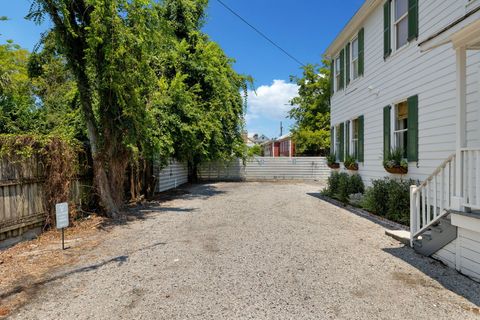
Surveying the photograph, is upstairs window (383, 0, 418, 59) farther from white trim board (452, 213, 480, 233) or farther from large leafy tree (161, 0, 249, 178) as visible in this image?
large leafy tree (161, 0, 249, 178)

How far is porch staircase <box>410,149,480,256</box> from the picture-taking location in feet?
13.8

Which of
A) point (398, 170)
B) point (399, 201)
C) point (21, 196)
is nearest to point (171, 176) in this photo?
point (21, 196)

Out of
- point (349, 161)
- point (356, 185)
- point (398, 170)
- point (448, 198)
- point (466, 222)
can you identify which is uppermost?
point (349, 161)

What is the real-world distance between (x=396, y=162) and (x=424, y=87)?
5.89 ft

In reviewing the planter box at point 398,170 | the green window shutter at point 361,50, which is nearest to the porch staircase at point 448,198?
the planter box at point 398,170

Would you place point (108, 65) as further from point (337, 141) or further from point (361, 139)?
point (337, 141)

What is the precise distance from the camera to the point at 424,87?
6.91 metres

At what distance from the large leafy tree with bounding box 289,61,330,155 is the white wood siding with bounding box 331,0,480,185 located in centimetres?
1694

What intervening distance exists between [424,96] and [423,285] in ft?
14.7

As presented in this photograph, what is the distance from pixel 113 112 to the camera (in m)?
7.79

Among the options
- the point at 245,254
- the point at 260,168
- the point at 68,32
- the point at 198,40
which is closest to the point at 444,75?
the point at 245,254

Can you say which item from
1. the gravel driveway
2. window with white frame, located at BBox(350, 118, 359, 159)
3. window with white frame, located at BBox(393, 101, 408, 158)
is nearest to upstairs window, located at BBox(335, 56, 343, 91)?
window with white frame, located at BBox(350, 118, 359, 159)

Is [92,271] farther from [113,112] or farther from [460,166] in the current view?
[460,166]

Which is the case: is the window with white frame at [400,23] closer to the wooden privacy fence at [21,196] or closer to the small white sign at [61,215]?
the small white sign at [61,215]
